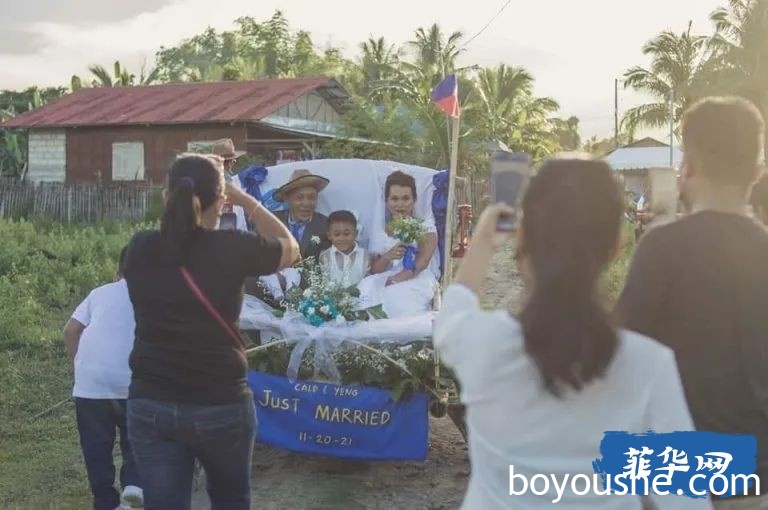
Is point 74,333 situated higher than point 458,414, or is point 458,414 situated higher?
point 74,333

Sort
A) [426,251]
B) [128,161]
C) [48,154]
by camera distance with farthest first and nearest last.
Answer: [48,154] → [128,161] → [426,251]

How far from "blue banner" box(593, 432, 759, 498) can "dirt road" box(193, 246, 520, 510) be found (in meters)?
2.99

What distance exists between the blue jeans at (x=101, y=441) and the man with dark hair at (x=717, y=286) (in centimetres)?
322

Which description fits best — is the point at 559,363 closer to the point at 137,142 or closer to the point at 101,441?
the point at 101,441

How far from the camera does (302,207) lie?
769 cm

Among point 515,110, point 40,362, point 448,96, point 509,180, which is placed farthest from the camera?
point 515,110

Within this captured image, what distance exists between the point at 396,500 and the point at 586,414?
165 inches

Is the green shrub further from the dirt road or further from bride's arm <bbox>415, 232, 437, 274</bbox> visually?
bride's arm <bbox>415, 232, 437, 274</bbox>

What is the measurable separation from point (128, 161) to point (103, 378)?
22.9m

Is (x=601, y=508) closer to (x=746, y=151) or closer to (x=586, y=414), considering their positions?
(x=586, y=414)

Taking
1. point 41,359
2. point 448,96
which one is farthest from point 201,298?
point 41,359

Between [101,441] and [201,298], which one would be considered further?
[101,441]

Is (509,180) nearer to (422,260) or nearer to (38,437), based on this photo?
(422,260)

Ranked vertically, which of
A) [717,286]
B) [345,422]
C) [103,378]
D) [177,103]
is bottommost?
[345,422]
